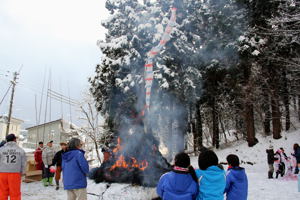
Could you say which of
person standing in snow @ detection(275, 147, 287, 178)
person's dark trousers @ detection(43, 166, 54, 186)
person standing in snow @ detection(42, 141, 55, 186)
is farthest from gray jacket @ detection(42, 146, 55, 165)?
person standing in snow @ detection(275, 147, 287, 178)

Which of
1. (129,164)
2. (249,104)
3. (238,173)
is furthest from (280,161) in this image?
(238,173)

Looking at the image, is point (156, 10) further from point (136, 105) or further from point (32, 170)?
point (32, 170)

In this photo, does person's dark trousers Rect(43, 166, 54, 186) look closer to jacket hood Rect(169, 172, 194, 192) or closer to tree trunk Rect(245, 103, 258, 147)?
jacket hood Rect(169, 172, 194, 192)

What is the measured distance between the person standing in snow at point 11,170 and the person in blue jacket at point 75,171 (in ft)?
4.66

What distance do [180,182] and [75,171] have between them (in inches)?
99.2

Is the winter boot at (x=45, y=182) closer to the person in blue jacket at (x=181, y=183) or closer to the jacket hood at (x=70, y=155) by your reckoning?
the jacket hood at (x=70, y=155)

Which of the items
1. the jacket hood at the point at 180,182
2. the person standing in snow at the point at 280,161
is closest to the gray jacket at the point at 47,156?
the jacket hood at the point at 180,182

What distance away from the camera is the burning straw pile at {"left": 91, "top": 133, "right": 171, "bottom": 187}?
909 centimetres

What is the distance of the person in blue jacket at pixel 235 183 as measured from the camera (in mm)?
4344

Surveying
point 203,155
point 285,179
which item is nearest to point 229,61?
point 285,179

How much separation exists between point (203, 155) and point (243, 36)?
17555mm

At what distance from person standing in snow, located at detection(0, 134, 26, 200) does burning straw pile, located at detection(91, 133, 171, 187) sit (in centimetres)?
397

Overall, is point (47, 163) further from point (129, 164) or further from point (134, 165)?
point (134, 165)

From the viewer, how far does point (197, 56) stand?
22.0 m
